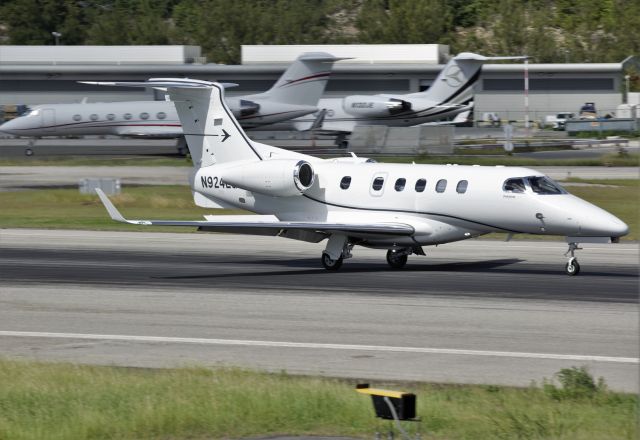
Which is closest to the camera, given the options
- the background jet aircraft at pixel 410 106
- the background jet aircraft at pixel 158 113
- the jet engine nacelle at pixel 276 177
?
the jet engine nacelle at pixel 276 177

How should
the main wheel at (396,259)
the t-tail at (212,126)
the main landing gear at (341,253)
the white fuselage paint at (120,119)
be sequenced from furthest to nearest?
the white fuselage paint at (120,119) < the t-tail at (212,126) < the main wheel at (396,259) < the main landing gear at (341,253)

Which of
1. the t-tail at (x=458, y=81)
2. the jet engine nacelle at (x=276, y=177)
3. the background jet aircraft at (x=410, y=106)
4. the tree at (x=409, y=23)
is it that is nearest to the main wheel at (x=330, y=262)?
the jet engine nacelle at (x=276, y=177)

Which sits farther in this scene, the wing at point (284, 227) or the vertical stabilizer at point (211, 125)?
the vertical stabilizer at point (211, 125)

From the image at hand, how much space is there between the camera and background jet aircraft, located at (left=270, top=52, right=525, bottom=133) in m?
68.2

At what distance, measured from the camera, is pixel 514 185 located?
23750 millimetres

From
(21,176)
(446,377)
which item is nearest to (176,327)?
(446,377)

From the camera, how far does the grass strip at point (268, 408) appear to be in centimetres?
1091

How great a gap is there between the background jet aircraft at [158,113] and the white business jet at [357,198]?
37940 mm

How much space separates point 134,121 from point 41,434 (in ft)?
187

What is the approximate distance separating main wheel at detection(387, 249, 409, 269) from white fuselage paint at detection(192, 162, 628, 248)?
2.54ft

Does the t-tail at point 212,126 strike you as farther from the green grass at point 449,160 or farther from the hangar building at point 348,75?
the hangar building at point 348,75

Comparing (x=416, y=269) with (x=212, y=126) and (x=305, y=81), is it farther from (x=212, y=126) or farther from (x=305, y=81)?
(x=305, y=81)

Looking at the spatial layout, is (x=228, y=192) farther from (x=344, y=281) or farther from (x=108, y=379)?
(x=108, y=379)

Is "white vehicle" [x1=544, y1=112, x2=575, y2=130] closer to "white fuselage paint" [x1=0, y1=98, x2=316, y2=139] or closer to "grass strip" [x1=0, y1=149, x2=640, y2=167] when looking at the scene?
"grass strip" [x1=0, y1=149, x2=640, y2=167]
